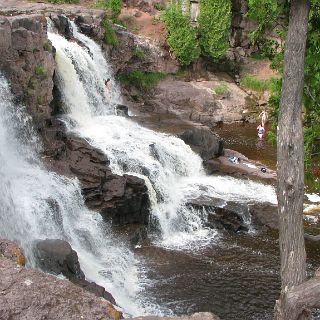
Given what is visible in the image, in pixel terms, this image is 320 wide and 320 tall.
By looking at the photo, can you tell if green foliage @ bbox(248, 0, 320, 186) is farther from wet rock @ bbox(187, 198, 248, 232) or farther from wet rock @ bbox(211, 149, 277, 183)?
wet rock @ bbox(211, 149, 277, 183)

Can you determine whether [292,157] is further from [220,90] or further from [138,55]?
[138,55]

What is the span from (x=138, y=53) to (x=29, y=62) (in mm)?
12396

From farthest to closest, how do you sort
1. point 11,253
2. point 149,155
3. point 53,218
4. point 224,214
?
point 149,155 < point 224,214 < point 53,218 < point 11,253

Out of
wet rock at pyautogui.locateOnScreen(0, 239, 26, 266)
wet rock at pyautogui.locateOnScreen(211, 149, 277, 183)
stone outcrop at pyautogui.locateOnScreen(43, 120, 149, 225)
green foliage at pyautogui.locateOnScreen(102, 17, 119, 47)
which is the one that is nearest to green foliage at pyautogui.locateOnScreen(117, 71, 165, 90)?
green foliage at pyautogui.locateOnScreen(102, 17, 119, 47)

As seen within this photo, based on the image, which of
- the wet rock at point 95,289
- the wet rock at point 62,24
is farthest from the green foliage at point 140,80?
the wet rock at point 95,289

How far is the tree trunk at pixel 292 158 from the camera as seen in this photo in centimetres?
683

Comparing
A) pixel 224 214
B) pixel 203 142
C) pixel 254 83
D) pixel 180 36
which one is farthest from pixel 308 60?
pixel 254 83

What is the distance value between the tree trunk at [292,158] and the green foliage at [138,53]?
79.5 feet

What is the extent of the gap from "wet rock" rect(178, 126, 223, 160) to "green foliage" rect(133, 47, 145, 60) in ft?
30.7

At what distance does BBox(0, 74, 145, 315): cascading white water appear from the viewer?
13969 mm

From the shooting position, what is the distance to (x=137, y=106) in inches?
1141

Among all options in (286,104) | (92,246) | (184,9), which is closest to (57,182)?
(92,246)

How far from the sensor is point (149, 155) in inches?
790

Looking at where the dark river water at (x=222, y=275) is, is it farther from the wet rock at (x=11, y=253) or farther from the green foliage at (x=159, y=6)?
the green foliage at (x=159, y=6)
